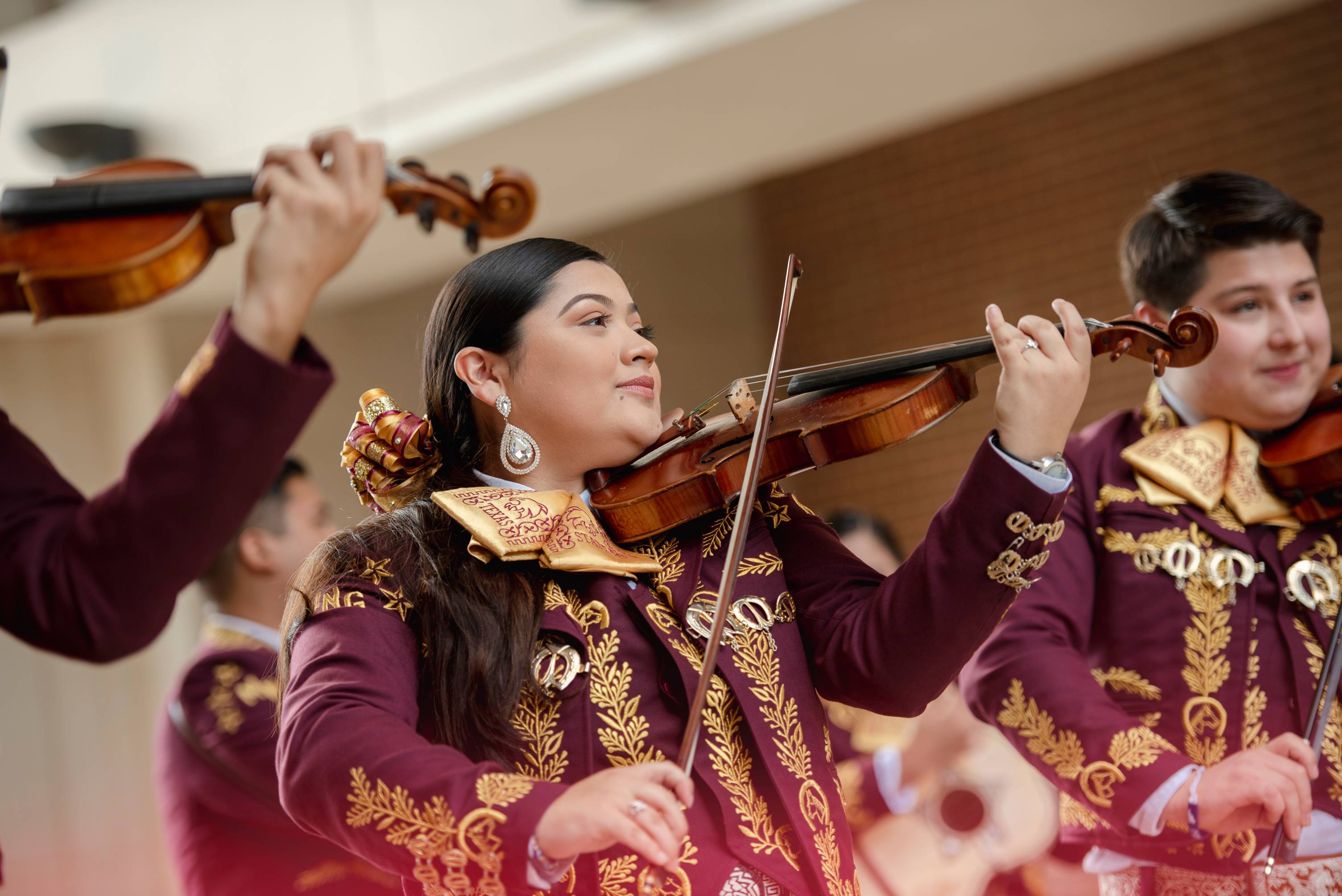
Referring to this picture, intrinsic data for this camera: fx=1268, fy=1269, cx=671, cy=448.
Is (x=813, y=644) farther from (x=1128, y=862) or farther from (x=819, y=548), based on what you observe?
(x=1128, y=862)

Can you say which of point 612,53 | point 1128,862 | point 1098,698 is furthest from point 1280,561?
point 612,53

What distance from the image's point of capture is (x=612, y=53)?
12.8 feet

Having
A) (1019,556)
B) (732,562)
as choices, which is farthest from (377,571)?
(1019,556)

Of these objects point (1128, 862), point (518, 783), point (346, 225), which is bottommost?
point (1128, 862)

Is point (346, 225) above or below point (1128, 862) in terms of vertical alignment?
above

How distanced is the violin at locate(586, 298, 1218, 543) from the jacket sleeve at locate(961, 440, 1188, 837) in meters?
0.35

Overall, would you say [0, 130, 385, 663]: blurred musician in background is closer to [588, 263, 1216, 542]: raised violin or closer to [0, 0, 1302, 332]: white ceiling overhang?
[588, 263, 1216, 542]: raised violin

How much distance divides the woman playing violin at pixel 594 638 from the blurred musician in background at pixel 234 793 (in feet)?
3.29

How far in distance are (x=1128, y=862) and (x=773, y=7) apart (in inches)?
102

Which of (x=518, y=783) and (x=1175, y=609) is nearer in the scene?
(x=518, y=783)

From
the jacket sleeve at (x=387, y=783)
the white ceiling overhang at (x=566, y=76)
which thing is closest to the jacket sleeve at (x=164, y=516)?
the jacket sleeve at (x=387, y=783)

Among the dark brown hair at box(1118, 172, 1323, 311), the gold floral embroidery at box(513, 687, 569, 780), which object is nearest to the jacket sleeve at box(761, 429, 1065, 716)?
the gold floral embroidery at box(513, 687, 569, 780)

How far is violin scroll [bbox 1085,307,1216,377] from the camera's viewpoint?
1470 millimetres

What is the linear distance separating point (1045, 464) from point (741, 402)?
0.42 m
